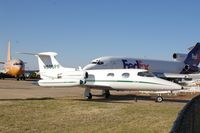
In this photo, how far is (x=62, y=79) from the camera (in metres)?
21.4

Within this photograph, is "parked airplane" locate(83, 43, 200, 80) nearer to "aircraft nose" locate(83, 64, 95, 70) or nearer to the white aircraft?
"aircraft nose" locate(83, 64, 95, 70)

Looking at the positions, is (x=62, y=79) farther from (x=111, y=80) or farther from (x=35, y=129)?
(x=35, y=129)

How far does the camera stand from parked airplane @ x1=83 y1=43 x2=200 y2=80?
112ft

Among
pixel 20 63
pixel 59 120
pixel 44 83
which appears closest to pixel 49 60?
pixel 44 83

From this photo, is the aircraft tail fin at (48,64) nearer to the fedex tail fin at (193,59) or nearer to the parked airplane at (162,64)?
the parked airplane at (162,64)

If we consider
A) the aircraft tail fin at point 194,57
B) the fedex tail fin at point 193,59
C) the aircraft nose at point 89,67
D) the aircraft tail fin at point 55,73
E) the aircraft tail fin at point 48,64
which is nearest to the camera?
the aircraft tail fin at point 55,73

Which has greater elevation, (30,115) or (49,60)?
(49,60)

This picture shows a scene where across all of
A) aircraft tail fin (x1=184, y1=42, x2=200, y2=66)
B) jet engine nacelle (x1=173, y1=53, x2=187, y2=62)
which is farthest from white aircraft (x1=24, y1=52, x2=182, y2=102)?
aircraft tail fin (x1=184, y1=42, x2=200, y2=66)

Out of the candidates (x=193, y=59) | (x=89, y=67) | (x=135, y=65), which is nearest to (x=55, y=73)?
(x=89, y=67)

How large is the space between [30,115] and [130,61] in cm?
2603

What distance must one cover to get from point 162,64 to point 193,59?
26.7ft

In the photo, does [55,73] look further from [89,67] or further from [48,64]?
[89,67]

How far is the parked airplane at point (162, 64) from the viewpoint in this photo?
3406 cm

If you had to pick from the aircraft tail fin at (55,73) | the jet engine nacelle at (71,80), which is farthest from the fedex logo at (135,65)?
the jet engine nacelle at (71,80)
